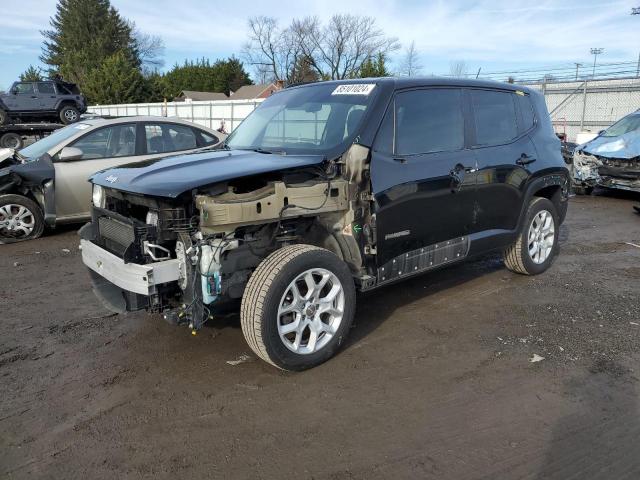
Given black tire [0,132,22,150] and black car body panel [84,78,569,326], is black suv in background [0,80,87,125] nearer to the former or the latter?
black tire [0,132,22,150]

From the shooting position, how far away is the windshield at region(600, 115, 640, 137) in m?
11.5

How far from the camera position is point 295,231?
387 cm

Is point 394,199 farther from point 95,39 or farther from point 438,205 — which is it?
point 95,39

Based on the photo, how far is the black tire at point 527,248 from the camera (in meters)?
5.50

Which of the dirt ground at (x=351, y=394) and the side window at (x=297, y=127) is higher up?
the side window at (x=297, y=127)

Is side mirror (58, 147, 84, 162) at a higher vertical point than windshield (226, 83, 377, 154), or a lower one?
lower

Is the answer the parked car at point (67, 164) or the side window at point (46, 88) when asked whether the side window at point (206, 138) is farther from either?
the side window at point (46, 88)

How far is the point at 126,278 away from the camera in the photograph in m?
3.34

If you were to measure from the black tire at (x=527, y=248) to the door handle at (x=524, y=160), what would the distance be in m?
0.52

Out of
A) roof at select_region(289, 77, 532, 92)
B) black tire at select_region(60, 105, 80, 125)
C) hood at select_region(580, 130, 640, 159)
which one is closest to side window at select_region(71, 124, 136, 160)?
roof at select_region(289, 77, 532, 92)

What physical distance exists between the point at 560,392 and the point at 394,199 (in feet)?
5.69

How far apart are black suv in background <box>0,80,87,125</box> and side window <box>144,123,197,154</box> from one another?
18749 millimetres

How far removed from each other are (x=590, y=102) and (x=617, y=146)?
972 centimetres

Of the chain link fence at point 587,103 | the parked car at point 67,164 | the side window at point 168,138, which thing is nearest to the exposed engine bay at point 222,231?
the parked car at point 67,164
